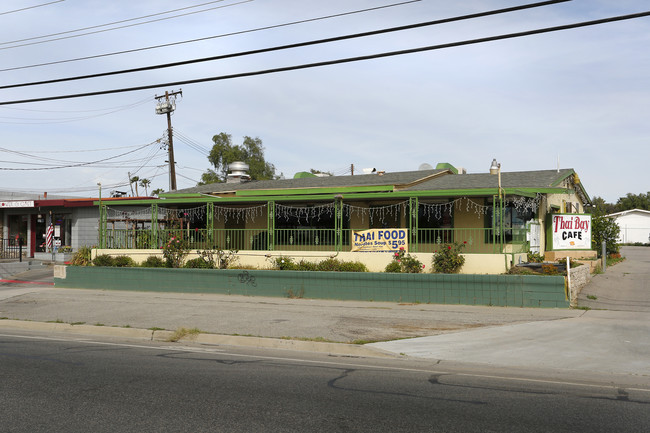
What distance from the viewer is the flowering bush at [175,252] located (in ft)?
66.2

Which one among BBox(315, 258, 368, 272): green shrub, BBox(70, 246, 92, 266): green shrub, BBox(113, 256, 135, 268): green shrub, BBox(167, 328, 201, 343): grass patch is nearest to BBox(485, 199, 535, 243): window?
BBox(315, 258, 368, 272): green shrub

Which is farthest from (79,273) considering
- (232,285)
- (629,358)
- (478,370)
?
(629,358)

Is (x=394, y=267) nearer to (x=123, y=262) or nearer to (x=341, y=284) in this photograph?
(x=341, y=284)

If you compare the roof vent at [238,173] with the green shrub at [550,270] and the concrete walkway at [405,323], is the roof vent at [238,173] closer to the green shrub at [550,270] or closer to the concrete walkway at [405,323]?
the concrete walkway at [405,323]

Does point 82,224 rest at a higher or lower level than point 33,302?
higher

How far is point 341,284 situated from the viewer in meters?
16.6

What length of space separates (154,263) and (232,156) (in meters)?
34.8

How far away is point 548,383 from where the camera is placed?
755 centimetres

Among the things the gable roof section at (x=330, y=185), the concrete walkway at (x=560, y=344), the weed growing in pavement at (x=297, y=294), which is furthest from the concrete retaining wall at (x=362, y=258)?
the gable roof section at (x=330, y=185)

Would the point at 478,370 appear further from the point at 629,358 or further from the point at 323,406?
the point at 323,406

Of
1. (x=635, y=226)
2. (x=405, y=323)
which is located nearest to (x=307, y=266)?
(x=405, y=323)

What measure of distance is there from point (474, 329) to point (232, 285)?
358 inches

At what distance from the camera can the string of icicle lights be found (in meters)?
19.4

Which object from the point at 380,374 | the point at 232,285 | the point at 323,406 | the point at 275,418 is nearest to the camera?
the point at 275,418
